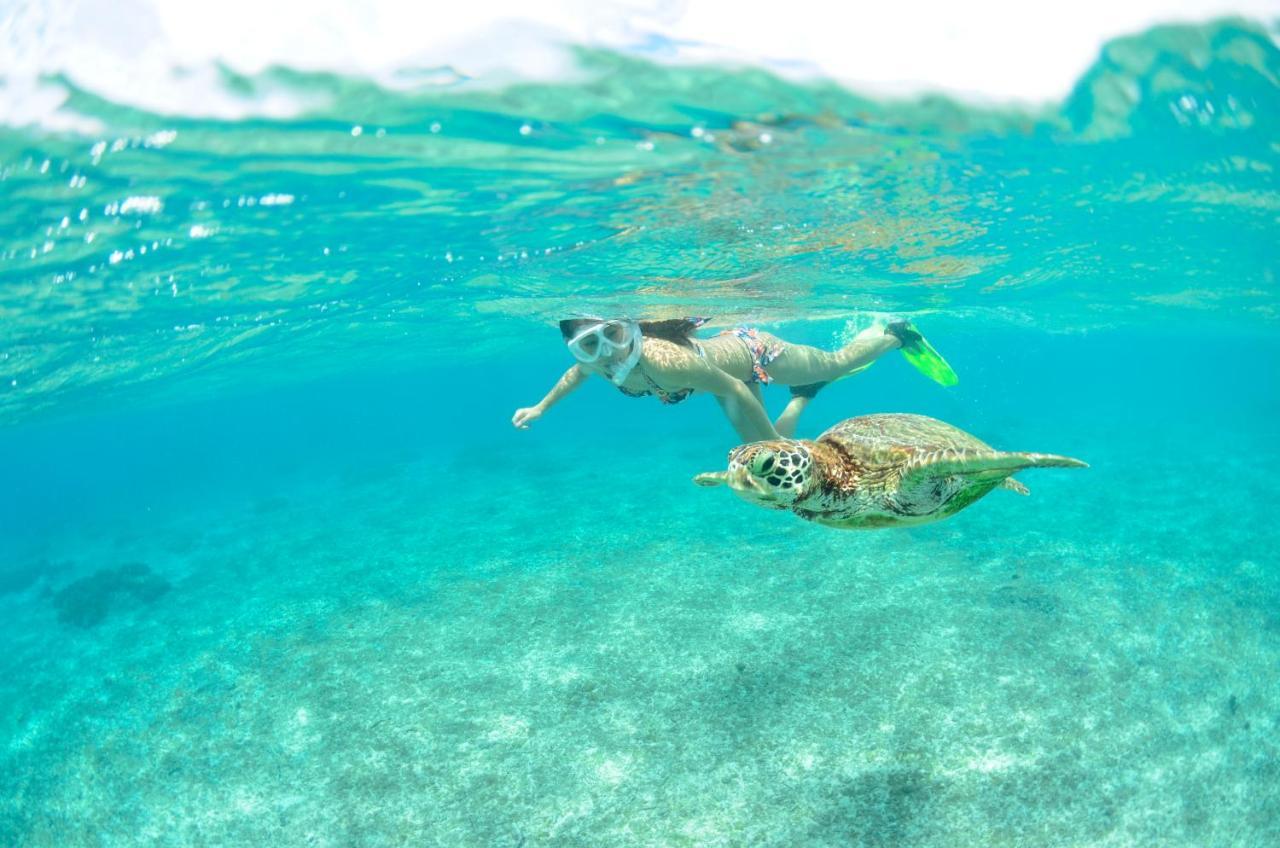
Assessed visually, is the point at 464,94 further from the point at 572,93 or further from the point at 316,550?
the point at 316,550

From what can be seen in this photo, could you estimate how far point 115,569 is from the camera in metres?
18.6

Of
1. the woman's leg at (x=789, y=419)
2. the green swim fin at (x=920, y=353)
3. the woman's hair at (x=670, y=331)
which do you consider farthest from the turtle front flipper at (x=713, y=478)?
the green swim fin at (x=920, y=353)

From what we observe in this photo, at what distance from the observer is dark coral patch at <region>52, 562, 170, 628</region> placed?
618 inches

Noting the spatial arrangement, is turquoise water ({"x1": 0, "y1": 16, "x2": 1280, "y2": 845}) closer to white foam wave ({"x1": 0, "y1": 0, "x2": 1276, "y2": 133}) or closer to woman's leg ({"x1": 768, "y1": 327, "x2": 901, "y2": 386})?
white foam wave ({"x1": 0, "y1": 0, "x2": 1276, "y2": 133})

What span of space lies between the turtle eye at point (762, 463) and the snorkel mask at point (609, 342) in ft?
12.5

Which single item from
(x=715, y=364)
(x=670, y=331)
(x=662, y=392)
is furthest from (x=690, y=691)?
(x=670, y=331)

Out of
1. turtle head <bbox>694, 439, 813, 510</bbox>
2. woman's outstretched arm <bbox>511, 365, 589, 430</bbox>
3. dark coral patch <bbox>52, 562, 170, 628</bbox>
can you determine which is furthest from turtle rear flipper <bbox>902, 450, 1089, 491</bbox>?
dark coral patch <bbox>52, 562, 170, 628</bbox>

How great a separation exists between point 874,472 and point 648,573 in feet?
28.3

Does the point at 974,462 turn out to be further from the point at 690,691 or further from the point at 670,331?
the point at 670,331

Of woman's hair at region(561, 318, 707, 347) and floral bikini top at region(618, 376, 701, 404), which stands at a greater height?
woman's hair at region(561, 318, 707, 347)

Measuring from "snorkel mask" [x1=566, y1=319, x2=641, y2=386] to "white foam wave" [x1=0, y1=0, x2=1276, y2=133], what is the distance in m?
2.60

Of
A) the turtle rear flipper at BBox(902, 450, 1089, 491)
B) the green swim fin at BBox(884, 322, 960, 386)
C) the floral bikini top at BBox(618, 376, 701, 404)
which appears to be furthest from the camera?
the green swim fin at BBox(884, 322, 960, 386)

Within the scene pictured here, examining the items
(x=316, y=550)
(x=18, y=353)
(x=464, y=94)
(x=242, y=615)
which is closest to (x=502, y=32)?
(x=464, y=94)

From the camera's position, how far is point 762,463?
3463 millimetres
